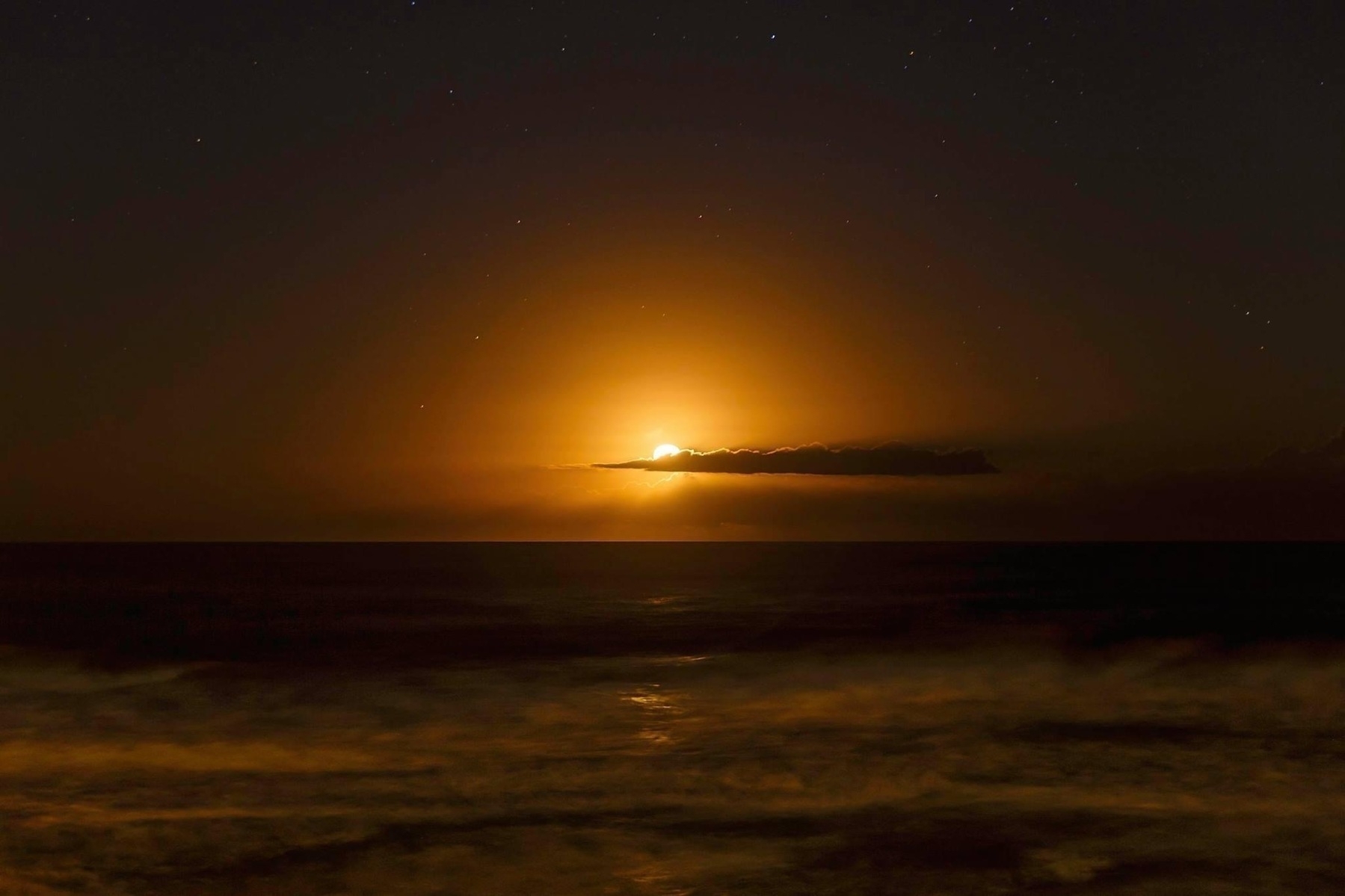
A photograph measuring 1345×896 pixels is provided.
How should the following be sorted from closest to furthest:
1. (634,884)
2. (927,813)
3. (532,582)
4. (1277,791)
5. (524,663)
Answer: (634,884)
(927,813)
(1277,791)
(524,663)
(532,582)

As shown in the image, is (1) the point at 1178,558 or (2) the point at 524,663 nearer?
(2) the point at 524,663

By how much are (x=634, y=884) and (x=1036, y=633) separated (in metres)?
35.9

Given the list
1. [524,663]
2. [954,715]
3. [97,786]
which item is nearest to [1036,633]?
[524,663]

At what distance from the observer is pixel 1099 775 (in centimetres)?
1600

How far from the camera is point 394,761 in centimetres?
1767

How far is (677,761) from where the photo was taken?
17312mm

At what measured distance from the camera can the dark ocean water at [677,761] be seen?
1173 centimetres

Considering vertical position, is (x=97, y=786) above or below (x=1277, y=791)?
above

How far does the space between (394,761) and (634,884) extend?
736 centimetres

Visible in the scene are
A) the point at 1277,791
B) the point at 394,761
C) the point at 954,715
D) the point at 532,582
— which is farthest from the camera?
the point at 532,582

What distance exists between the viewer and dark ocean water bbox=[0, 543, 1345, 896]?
38.5 feet

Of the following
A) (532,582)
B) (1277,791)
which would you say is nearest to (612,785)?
(1277,791)

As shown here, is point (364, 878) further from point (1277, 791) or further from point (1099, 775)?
point (1277, 791)

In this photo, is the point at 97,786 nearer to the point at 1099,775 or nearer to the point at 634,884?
the point at 634,884
